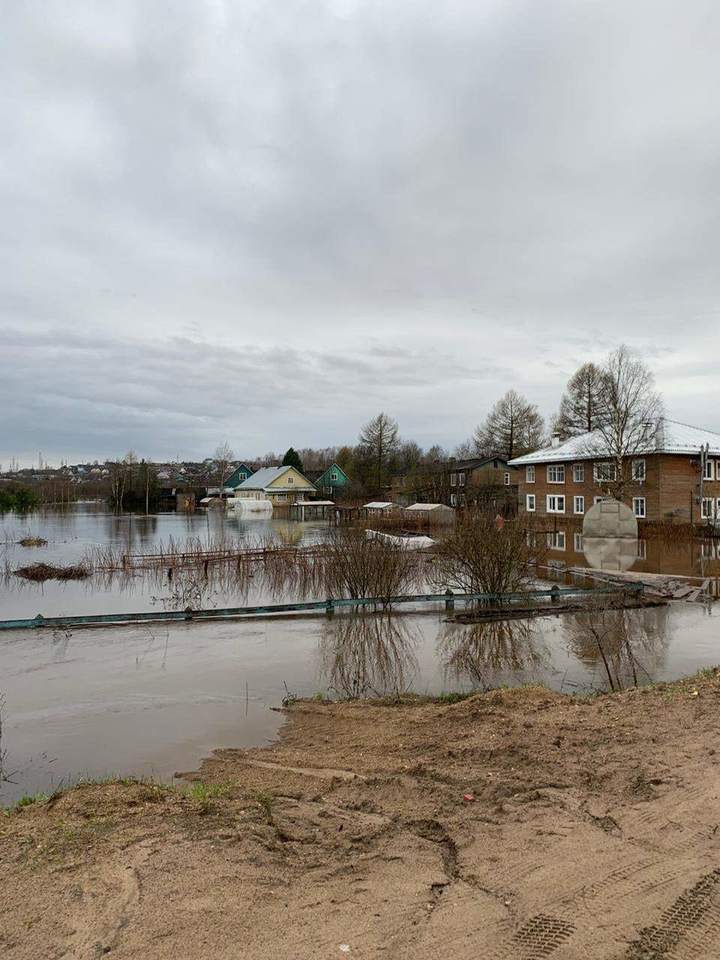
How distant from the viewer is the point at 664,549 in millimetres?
28750

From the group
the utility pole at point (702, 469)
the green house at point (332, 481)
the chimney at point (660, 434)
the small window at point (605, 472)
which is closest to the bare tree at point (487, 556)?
the chimney at point (660, 434)

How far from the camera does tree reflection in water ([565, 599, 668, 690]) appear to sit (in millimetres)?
9523

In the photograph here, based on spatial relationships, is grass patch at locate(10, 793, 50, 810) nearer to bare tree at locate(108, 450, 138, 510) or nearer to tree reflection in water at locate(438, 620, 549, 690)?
tree reflection in water at locate(438, 620, 549, 690)

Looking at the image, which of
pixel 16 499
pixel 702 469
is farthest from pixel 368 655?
pixel 16 499

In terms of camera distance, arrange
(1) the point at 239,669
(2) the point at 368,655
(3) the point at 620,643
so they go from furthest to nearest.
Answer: (2) the point at 368,655 → (3) the point at 620,643 → (1) the point at 239,669

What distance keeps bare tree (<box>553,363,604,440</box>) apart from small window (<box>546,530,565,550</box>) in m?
25.1

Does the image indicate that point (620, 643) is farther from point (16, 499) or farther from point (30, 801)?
point (16, 499)

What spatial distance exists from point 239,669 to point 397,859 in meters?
7.08

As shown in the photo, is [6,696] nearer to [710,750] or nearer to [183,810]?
[183,810]

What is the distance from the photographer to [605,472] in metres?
41.2

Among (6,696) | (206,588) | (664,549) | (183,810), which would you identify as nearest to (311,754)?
(183,810)

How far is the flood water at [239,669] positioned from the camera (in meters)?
7.24

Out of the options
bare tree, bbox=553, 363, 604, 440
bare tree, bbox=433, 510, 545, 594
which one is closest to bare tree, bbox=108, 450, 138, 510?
bare tree, bbox=553, 363, 604, 440

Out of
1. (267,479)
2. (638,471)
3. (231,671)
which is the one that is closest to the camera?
(231,671)
